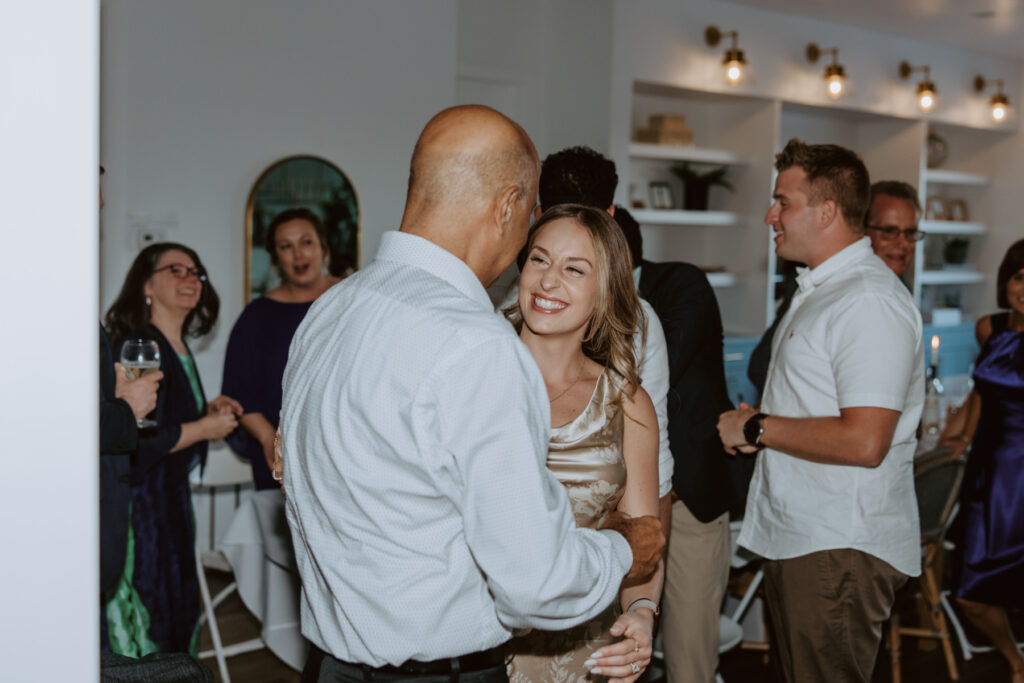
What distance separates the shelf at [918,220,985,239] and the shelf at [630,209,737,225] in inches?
84.5

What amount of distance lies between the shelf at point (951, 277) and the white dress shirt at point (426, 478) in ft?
23.4

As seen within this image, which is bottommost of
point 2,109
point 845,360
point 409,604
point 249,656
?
point 249,656

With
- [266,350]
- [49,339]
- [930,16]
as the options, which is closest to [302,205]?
[266,350]

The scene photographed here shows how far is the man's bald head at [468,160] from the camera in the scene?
127 cm

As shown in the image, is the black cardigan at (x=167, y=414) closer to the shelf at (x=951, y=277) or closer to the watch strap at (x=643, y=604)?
the watch strap at (x=643, y=604)

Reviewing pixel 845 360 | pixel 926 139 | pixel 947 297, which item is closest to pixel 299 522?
pixel 845 360

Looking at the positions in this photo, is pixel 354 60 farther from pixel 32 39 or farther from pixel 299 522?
pixel 32 39

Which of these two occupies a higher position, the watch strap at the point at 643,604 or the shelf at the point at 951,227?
the shelf at the point at 951,227

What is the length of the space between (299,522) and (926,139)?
745 cm

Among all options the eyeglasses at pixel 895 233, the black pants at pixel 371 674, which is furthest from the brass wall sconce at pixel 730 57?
the black pants at pixel 371 674

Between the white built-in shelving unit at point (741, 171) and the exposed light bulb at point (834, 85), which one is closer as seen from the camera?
the white built-in shelving unit at point (741, 171)

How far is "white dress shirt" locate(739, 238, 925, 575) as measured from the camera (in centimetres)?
216

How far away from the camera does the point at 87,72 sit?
33.3 inches

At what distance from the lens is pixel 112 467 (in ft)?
8.05
